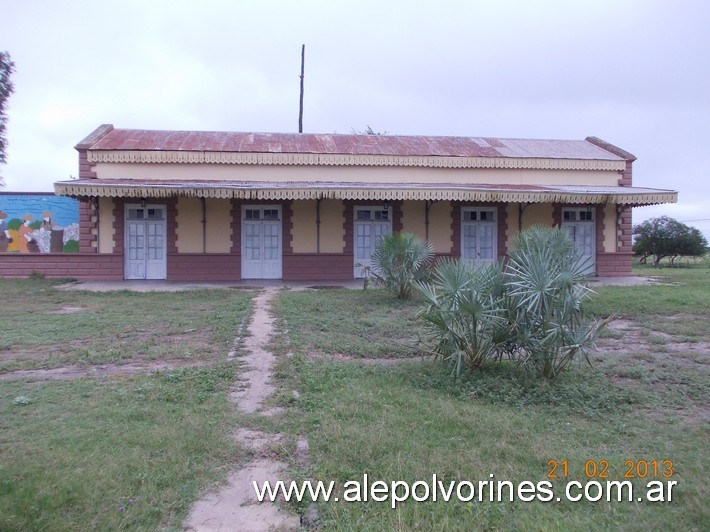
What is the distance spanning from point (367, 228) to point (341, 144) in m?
4.01

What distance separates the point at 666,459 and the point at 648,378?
2418 millimetres

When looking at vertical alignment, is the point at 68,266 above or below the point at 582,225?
below

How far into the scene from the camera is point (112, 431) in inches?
172

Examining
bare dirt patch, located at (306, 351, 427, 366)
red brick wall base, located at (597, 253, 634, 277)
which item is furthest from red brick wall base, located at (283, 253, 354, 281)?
bare dirt patch, located at (306, 351, 427, 366)

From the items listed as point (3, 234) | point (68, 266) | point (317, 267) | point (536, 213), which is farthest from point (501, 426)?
point (3, 234)

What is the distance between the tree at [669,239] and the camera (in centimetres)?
2878

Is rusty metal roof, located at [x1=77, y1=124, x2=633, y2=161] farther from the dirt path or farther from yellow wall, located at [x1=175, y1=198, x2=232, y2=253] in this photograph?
the dirt path

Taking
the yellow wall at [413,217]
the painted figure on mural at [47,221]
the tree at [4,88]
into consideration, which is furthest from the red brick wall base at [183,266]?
the tree at [4,88]

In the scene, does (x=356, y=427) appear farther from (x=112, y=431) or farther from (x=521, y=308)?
(x=521, y=308)

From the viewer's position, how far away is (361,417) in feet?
15.5

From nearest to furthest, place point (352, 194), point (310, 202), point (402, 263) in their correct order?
point (402, 263), point (352, 194), point (310, 202)

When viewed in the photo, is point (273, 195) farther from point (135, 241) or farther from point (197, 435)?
point (197, 435)

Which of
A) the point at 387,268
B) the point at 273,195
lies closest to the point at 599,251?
the point at 387,268

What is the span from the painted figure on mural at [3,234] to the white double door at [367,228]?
11445mm
